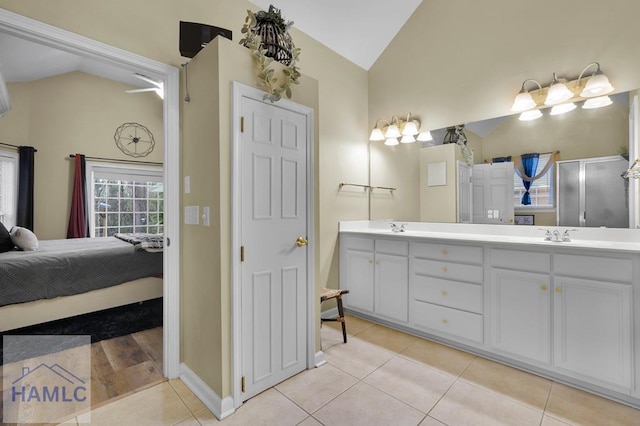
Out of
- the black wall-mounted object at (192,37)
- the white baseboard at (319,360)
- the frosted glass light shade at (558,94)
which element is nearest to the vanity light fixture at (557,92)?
the frosted glass light shade at (558,94)

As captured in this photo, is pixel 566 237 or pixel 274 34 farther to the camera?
pixel 566 237

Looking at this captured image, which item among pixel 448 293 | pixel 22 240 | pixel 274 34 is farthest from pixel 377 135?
pixel 22 240

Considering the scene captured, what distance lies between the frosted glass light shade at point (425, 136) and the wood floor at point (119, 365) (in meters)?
3.23

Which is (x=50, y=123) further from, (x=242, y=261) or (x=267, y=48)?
(x=242, y=261)

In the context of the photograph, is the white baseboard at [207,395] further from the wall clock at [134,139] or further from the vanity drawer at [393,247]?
the wall clock at [134,139]

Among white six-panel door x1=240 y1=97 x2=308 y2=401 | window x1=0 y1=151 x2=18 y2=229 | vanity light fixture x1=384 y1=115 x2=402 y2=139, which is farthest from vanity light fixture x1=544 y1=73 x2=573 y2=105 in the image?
window x1=0 y1=151 x2=18 y2=229

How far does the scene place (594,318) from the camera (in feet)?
5.93

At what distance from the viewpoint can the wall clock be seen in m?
4.90

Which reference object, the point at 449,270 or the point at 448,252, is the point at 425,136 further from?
the point at 449,270

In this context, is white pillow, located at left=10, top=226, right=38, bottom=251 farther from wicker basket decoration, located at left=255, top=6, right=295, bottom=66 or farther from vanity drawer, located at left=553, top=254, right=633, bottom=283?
vanity drawer, located at left=553, top=254, right=633, bottom=283

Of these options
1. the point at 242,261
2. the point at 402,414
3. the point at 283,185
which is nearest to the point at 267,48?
the point at 283,185

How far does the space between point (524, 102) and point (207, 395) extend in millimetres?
3248

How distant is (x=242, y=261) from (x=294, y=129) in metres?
0.99

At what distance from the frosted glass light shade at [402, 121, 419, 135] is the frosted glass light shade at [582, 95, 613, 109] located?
1385mm
